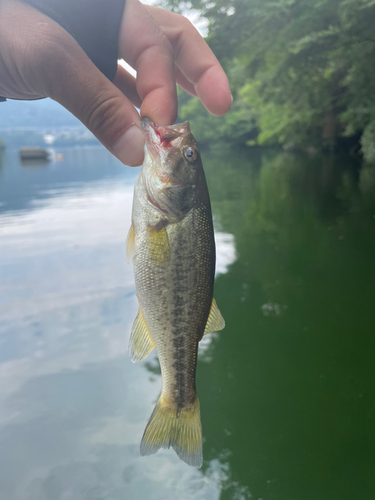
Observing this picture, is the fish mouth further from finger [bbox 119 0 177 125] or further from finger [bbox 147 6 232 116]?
finger [bbox 147 6 232 116]

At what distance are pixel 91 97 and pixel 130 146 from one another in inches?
11.4

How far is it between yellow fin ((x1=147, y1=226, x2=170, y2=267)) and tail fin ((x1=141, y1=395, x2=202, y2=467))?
77cm

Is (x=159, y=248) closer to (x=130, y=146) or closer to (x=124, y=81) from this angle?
(x=130, y=146)

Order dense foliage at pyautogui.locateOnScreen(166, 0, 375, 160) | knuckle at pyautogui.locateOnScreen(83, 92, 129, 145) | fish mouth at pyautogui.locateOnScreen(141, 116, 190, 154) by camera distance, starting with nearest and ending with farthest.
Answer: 1. knuckle at pyautogui.locateOnScreen(83, 92, 129, 145)
2. fish mouth at pyautogui.locateOnScreen(141, 116, 190, 154)
3. dense foliage at pyautogui.locateOnScreen(166, 0, 375, 160)

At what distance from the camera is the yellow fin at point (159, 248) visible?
1.94 m

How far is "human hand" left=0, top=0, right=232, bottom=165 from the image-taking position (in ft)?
5.40

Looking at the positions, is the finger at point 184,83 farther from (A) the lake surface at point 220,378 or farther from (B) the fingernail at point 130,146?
(A) the lake surface at point 220,378

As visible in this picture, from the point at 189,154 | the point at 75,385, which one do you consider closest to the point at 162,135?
the point at 189,154

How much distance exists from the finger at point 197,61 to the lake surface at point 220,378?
3.70m

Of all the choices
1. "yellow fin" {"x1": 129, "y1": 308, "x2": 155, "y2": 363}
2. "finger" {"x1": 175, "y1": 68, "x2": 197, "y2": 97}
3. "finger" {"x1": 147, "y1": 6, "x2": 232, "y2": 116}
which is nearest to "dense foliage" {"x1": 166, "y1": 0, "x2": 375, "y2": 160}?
"finger" {"x1": 175, "y1": 68, "x2": 197, "y2": 97}

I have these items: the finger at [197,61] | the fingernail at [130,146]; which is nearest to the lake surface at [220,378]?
the fingernail at [130,146]

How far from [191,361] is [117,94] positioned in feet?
4.65

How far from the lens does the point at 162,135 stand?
1.99 meters

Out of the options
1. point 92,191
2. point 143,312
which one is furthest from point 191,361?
point 92,191
